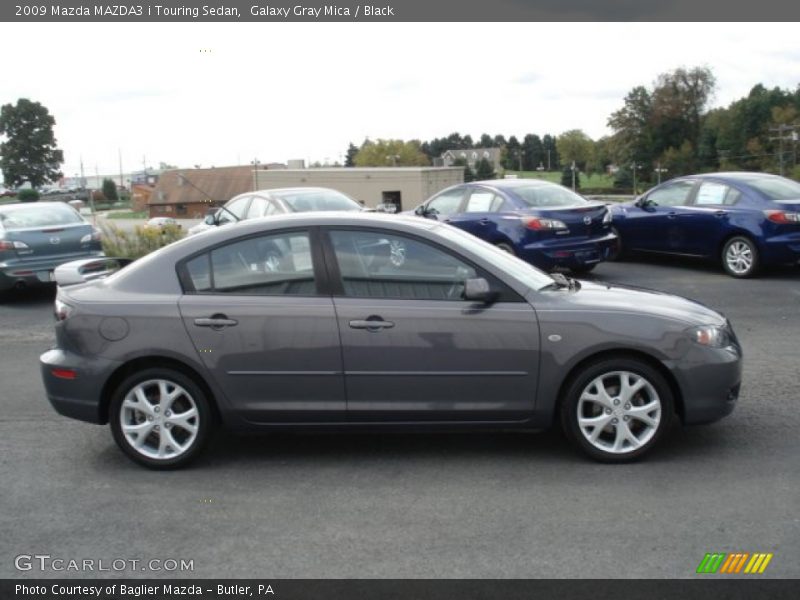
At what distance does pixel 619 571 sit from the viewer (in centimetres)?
400

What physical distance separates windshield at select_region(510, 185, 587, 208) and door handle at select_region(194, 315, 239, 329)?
804 centimetres

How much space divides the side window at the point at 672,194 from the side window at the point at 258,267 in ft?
30.8

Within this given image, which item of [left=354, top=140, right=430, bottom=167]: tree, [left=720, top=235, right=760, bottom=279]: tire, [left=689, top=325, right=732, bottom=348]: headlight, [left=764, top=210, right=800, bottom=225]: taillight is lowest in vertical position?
[left=720, top=235, right=760, bottom=279]: tire

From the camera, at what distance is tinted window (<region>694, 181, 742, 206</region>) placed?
12.8 meters

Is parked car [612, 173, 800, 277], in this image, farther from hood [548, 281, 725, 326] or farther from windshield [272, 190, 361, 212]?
hood [548, 281, 725, 326]

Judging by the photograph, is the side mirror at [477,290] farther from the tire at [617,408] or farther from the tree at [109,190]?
the tree at [109,190]

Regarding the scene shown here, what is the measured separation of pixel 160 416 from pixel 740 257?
955 centimetres

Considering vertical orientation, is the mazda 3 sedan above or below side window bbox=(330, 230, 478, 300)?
below

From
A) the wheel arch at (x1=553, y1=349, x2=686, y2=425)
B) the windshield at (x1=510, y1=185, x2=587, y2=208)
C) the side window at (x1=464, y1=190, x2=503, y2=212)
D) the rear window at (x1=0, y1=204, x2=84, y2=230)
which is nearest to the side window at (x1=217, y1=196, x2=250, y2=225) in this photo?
the rear window at (x1=0, y1=204, x2=84, y2=230)

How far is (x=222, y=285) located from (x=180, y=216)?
51018mm

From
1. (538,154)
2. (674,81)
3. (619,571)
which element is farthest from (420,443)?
(674,81)

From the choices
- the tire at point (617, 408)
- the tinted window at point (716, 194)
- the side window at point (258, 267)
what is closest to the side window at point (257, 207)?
the tinted window at point (716, 194)

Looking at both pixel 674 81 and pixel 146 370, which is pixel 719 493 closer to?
pixel 146 370

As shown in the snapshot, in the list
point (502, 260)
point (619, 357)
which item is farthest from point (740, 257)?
point (619, 357)
